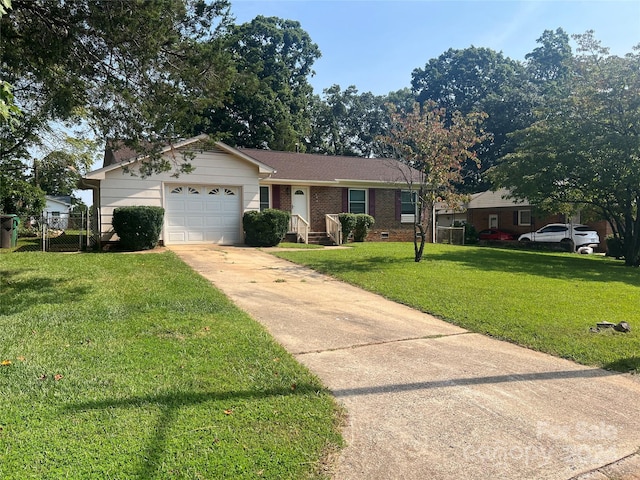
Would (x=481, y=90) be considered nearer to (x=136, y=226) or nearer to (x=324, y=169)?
(x=324, y=169)

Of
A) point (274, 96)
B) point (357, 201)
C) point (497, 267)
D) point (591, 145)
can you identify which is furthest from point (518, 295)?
point (274, 96)

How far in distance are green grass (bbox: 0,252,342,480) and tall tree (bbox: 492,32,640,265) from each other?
46.5 feet

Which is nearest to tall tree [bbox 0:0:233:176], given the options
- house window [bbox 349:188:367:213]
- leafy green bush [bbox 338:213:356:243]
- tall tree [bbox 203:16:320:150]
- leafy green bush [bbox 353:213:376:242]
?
leafy green bush [bbox 338:213:356:243]

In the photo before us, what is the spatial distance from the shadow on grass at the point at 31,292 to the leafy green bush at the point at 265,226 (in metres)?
8.11

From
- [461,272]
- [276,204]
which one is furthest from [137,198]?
[461,272]

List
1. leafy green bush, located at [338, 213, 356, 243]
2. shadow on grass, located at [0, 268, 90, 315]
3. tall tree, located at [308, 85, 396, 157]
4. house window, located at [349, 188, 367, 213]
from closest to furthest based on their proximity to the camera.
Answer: shadow on grass, located at [0, 268, 90, 315], leafy green bush, located at [338, 213, 356, 243], house window, located at [349, 188, 367, 213], tall tree, located at [308, 85, 396, 157]

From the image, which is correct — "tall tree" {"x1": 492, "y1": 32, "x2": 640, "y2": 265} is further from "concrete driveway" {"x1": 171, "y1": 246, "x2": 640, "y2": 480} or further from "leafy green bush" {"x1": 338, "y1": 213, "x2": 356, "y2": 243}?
"concrete driveway" {"x1": 171, "y1": 246, "x2": 640, "y2": 480}

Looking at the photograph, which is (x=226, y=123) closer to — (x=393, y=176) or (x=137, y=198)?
(x=393, y=176)

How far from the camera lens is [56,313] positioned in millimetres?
5902

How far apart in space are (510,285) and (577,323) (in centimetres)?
302

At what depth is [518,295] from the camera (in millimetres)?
8484

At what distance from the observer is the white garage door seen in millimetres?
15883

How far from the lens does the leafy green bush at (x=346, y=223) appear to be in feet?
63.3

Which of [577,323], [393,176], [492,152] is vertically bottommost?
[577,323]
